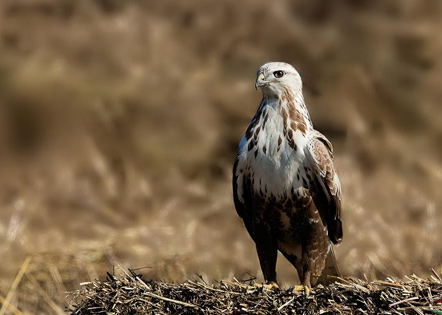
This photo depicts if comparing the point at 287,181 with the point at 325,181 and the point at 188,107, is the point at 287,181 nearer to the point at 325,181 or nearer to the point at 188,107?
the point at 325,181

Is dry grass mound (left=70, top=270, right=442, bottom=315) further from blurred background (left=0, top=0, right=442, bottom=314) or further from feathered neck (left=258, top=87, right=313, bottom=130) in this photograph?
blurred background (left=0, top=0, right=442, bottom=314)

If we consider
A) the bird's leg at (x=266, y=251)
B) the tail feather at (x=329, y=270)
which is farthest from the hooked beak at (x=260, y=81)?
the tail feather at (x=329, y=270)

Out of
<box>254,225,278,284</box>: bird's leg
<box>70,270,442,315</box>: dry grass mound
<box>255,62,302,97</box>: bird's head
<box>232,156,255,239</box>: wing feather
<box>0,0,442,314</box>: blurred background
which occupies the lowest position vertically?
<box>70,270,442,315</box>: dry grass mound

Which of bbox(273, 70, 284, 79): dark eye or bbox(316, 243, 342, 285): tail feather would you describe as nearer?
bbox(273, 70, 284, 79): dark eye

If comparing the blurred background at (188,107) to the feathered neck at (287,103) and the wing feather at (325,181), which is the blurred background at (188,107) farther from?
the feathered neck at (287,103)

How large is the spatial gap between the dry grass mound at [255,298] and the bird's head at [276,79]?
3.89ft

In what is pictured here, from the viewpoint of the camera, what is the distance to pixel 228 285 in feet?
12.7

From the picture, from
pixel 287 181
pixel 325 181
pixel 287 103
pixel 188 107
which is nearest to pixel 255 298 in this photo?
pixel 287 181

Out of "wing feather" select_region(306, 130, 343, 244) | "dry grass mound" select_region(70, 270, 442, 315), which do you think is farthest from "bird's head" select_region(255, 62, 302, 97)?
"dry grass mound" select_region(70, 270, 442, 315)

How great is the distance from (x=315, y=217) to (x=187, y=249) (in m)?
2.61

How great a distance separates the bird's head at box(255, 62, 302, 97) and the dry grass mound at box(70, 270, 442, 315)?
119cm

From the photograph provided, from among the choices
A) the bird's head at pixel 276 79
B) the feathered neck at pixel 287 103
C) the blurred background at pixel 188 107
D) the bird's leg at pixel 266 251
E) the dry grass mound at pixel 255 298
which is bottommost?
the dry grass mound at pixel 255 298

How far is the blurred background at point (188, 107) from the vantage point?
798 cm

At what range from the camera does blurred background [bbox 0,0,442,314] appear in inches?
314
